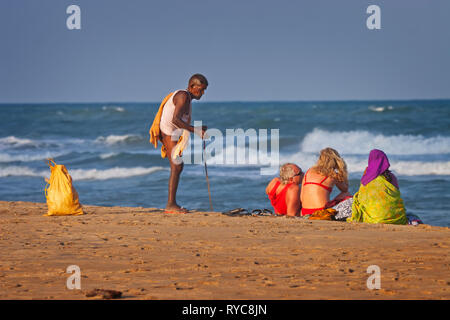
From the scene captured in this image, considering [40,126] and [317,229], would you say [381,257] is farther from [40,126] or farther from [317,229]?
[40,126]

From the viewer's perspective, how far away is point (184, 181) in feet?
44.8

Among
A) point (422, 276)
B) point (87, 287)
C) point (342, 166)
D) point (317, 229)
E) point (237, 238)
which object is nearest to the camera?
point (87, 287)

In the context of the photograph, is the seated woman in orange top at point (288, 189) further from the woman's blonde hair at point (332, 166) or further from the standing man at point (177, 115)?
the standing man at point (177, 115)

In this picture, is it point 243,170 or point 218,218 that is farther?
point 243,170

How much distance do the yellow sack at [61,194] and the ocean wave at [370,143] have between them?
1638 cm

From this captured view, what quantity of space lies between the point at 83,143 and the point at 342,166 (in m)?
21.5

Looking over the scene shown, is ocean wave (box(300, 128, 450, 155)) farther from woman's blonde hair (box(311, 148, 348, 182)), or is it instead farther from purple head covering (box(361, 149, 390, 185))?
purple head covering (box(361, 149, 390, 185))

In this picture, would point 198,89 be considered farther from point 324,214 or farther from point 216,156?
point 216,156

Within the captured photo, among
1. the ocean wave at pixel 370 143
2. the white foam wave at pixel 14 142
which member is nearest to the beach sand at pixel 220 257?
the ocean wave at pixel 370 143

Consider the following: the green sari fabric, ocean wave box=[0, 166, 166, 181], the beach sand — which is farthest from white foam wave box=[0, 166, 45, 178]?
the green sari fabric

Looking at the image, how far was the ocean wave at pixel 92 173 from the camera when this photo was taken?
606 inches

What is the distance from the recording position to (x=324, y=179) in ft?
22.8

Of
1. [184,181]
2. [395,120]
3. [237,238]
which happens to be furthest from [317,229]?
[395,120]

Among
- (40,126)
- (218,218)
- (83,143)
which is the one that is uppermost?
(40,126)
